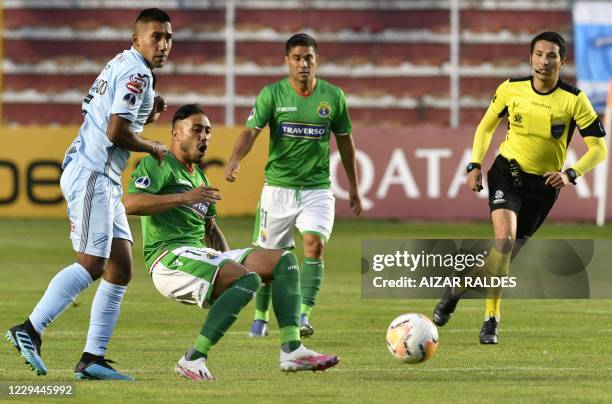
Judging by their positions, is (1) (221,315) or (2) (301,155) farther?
(2) (301,155)

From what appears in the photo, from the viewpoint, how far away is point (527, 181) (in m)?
11.4

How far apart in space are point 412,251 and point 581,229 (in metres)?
6.77

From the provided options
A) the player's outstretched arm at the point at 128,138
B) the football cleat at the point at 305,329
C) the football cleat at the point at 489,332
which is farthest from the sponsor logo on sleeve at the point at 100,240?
the football cleat at the point at 489,332

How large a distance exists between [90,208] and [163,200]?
1.50 ft

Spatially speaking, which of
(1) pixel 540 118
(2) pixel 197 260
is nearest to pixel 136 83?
(2) pixel 197 260

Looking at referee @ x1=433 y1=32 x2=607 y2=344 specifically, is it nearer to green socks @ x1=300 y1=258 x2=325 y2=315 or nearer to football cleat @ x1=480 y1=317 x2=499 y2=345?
football cleat @ x1=480 y1=317 x2=499 y2=345

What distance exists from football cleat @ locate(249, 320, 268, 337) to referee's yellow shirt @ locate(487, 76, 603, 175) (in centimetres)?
223

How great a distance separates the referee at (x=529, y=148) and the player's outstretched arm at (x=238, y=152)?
1730 mm

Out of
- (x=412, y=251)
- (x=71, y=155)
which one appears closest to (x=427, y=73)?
(x=412, y=251)

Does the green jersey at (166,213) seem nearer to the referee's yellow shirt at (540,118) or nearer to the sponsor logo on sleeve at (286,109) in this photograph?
the sponsor logo on sleeve at (286,109)

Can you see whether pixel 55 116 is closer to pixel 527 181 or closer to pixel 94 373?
pixel 527 181

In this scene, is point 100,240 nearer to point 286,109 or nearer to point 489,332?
point 489,332

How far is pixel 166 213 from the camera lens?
28.9 ft

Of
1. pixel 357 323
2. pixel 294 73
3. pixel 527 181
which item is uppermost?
pixel 294 73
